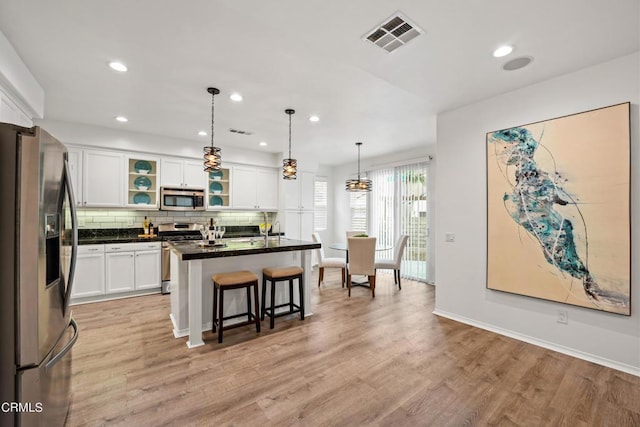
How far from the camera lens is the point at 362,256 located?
4.84 meters

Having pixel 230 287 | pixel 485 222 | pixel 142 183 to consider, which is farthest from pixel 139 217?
pixel 485 222

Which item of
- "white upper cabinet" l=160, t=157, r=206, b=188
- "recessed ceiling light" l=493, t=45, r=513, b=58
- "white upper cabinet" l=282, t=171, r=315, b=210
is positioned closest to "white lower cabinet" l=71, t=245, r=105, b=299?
"white upper cabinet" l=160, t=157, r=206, b=188

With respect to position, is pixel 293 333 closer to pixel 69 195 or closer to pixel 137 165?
pixel 69 195

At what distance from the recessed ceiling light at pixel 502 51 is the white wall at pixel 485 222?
844 mm

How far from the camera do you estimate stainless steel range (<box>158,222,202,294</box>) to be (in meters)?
4.89

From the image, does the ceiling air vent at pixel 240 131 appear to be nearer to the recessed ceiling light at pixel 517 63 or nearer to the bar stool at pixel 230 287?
the bar stool at pixel 230 287

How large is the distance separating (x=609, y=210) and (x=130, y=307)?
224 inches

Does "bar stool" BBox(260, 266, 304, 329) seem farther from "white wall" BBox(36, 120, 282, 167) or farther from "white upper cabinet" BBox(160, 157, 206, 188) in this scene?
"white wall" BBox(36, 120, 282, 167)

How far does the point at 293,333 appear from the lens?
3215mm

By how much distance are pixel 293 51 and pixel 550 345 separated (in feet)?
12.2

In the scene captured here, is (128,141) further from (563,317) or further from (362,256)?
(563,317)

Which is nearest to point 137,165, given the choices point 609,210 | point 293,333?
point 293,333

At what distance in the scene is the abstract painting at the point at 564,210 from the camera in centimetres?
245

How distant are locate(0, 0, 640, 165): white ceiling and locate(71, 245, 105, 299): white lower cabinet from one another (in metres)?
2.03
